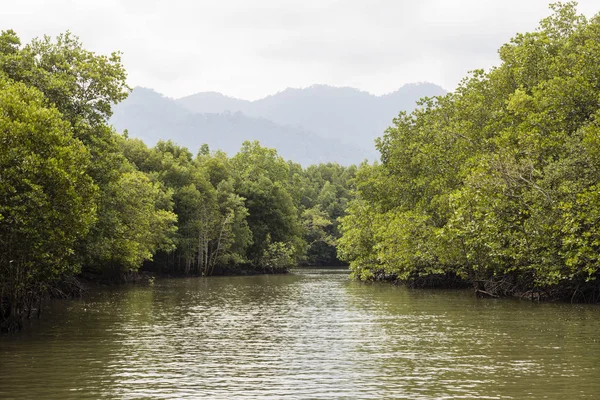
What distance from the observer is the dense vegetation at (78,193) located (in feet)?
76.7

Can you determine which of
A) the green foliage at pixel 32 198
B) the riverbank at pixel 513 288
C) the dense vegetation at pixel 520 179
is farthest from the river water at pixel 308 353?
the dense vegetation at pixel 520 179

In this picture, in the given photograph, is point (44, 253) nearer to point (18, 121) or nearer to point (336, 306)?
point (18, 121)

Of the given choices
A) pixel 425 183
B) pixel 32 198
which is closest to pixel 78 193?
pixel 32 198

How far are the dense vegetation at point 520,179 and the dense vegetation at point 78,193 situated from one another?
2103 cm

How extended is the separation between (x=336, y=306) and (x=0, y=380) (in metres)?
24.0

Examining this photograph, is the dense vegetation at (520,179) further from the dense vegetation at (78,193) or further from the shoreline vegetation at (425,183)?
the dense vegetation at (78,193)

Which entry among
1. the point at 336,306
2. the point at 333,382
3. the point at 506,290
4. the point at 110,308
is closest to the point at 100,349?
the point at 333,382

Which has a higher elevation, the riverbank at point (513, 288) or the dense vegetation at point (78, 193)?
the dense vegetation at point (78, 193)

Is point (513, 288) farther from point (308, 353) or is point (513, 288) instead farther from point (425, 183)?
point (308, 353)

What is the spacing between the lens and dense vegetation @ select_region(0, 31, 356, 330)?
23.4 meters

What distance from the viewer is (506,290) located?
41594 millimetres

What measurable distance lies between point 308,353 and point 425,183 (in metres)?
34.2

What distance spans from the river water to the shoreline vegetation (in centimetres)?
313

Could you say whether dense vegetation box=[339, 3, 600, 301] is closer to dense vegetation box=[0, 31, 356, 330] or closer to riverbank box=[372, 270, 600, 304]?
riverbank box=[372, 270, 600, 304]
